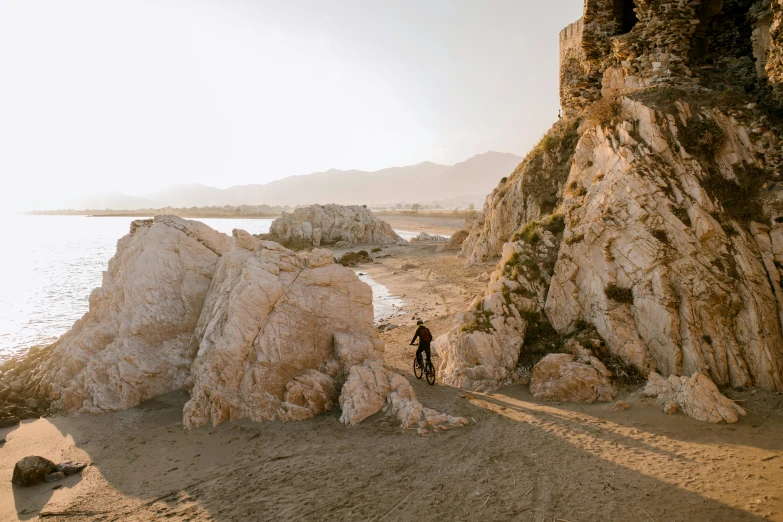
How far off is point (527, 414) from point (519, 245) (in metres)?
5.78

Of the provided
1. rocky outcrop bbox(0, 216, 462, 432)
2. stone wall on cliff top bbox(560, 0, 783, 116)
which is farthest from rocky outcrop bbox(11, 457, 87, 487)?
→ stone wall on cliff top bbox(560, 0, 783, 116)

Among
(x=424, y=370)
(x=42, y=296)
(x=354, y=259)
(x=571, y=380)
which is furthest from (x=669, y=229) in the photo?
(x=42, y=296)

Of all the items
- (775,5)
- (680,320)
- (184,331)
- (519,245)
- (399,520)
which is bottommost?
(399,520)

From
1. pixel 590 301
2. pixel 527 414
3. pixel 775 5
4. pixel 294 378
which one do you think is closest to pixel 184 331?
pixel 294 378

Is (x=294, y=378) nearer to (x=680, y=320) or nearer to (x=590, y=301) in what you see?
(x=590, y=301)

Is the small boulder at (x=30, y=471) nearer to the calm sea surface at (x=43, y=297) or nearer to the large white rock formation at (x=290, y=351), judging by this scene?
the large white rock formation at (x=290, y=351)

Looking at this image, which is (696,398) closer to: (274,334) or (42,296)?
(274,334)

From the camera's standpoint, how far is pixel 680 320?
31.4ft

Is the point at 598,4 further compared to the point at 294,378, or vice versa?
the point at 598,4

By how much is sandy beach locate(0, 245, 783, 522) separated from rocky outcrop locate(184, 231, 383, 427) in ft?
1.97

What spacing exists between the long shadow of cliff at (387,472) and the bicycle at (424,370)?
68.1 inches

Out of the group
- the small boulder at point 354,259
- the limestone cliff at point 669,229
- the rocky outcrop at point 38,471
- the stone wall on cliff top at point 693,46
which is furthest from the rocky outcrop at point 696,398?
the small boulder at point 354,259

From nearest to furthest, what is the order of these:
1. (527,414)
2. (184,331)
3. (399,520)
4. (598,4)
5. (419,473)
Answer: (399,520) → (419,473) → (527,414) → (184,331) → (598,4)

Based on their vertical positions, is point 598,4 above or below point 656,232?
above
